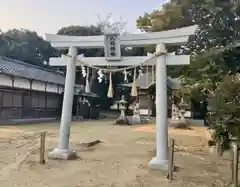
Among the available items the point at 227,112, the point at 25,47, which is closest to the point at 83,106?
the point at 25,47

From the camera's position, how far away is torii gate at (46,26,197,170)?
6.92 metres

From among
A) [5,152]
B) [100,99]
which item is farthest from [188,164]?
[100,99]

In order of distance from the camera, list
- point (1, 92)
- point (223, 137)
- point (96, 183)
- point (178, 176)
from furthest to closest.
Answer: point (1, 92) → point (178, 176) → point (96, 183) → point (223, 137)

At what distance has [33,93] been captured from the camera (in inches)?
868

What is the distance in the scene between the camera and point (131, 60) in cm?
771

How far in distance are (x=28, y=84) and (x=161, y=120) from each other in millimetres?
16135

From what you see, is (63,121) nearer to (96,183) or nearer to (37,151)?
(37,151)

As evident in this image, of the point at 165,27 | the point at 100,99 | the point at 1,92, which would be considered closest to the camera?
the point at 165,27

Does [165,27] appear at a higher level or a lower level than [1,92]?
higher

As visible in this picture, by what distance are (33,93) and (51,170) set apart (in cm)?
1642

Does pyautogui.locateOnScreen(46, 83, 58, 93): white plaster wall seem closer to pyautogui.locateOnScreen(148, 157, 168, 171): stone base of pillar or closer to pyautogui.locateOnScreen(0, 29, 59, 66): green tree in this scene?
pyautogui.locateOnScreen(0, 29, 59, 66): green tree

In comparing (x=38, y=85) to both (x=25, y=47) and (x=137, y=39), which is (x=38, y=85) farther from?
(x=137, y=39)

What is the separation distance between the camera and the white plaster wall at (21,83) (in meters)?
19.9

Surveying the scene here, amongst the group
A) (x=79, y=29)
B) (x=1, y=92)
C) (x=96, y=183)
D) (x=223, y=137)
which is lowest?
(x=96, y=183)
